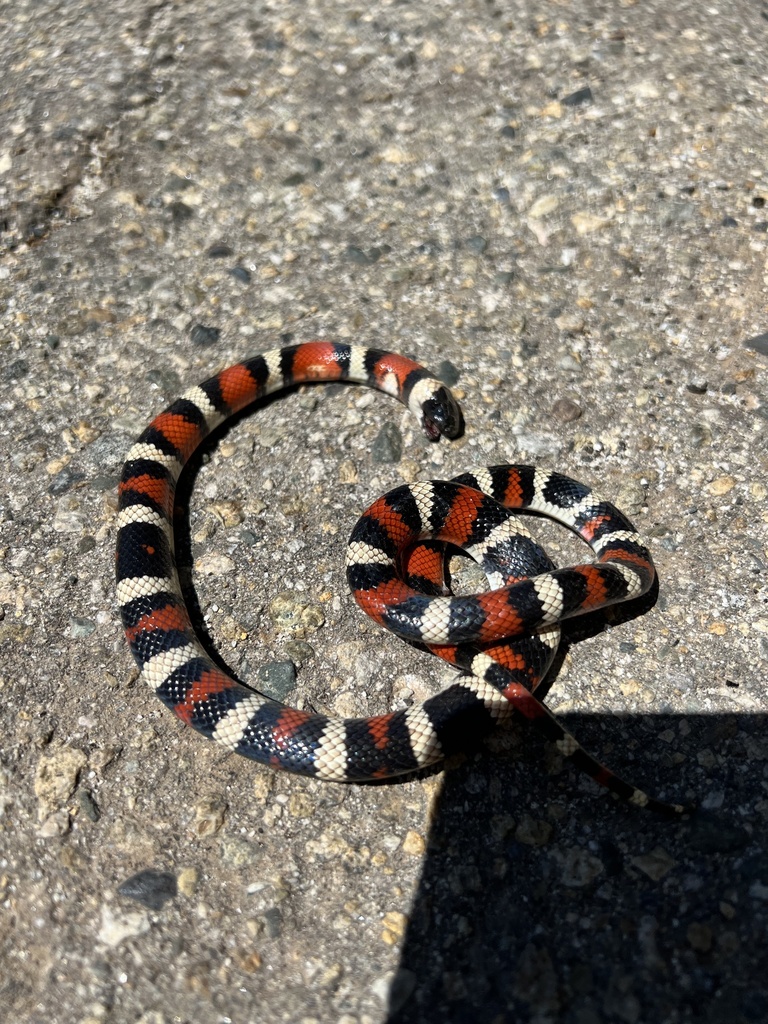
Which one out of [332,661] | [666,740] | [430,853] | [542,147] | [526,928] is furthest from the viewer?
[542,147]

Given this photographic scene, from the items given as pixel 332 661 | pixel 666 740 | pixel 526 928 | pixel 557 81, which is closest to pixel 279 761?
pixel 332 661

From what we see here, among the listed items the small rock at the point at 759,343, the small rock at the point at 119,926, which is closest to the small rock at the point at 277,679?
the small rock at the point at 119,926

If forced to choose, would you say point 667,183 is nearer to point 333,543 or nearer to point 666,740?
point 333,543

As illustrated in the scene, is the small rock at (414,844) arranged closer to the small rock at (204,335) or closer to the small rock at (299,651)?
the small rock at (299,651)

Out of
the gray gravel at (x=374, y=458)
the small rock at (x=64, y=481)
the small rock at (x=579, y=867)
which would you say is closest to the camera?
the gray gravel at (x=374, y=458)

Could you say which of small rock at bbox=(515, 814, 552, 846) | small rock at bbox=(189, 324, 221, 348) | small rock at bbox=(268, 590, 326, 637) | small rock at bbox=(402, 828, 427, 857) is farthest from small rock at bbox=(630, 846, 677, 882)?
small rock at bbox=(189, 324, 221, 348)

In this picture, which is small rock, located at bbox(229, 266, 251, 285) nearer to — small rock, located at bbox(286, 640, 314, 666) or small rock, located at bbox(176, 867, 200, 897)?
small rock, located at bbox(286, 640, 314, 666)
